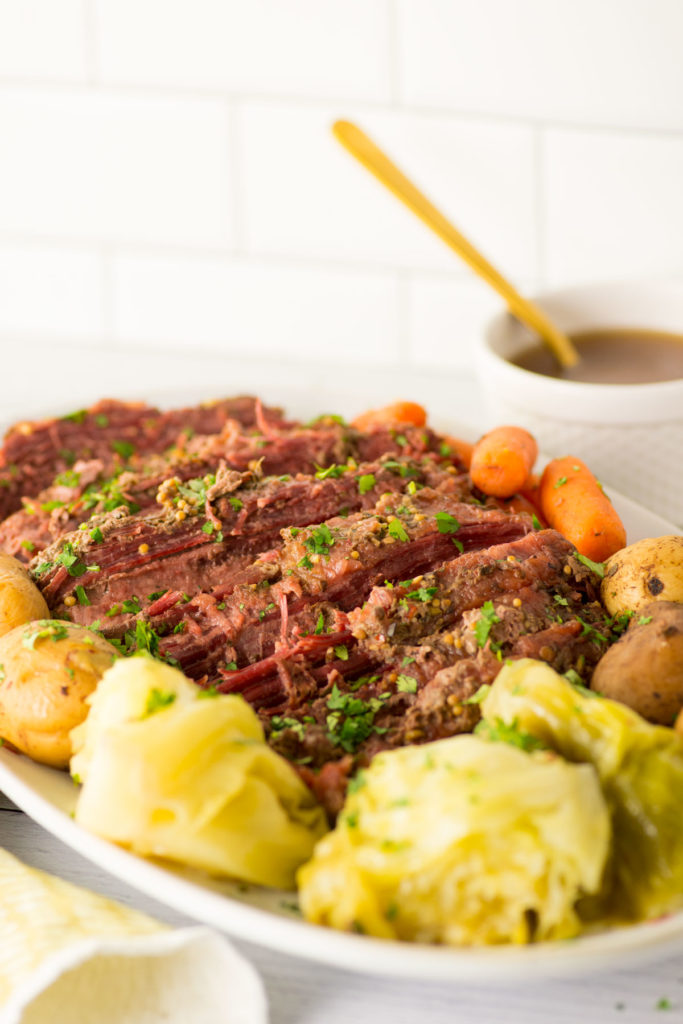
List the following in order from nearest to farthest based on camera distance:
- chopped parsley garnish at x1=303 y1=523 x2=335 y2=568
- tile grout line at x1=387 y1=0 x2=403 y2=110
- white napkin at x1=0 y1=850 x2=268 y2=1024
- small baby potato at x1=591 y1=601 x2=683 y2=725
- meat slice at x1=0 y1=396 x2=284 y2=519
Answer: white napkin at x1=0 y1=850 x2=268 y2=1024 < small baby potato at x1=591 y1=601 x2=683 y2=725 < chopped parsley garnish at x1=303 y1=523 x2=335 y2=568 < meat slice at x1=0 y1=396 x2=284 y2=519 < tile grout line at x1=387 y1=0 x2=403 y2=110

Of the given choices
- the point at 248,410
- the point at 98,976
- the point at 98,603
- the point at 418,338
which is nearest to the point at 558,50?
the point at 418,338

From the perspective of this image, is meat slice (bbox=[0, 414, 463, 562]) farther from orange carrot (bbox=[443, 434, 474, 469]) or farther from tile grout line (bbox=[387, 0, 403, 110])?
tile grout line (bbox=[387, 0, 403, 110])

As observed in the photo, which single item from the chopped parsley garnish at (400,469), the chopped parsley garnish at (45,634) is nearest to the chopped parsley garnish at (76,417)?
the chopped parsley garnish at (400,469)

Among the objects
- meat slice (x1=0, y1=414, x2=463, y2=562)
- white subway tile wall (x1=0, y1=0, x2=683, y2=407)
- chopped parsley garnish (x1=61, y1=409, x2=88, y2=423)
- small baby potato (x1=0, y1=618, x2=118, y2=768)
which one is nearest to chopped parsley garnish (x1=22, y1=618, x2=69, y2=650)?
small baby potato (x1=0, y1=618, x2=118, y2=768)

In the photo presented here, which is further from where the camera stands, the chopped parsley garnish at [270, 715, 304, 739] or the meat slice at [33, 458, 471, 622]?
the meat slice at [33, 458, 471, 622]

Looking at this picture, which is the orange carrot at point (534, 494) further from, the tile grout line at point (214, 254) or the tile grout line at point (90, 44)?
the tile grout line at point (90, 44)

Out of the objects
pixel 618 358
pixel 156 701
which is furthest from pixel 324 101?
pixel 156 701

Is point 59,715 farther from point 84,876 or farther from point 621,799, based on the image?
point 621,799

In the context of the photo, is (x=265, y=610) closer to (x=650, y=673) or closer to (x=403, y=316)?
(x=650, y=673)
